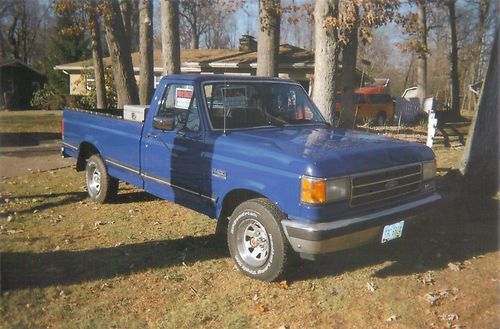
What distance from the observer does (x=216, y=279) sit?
4574 millimetres

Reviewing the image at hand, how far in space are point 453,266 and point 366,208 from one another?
1198 millimetres

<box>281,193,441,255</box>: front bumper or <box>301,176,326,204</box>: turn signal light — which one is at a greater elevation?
<box>301,176,326,204</box>: turn signal light

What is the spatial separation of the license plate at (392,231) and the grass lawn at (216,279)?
416 millimetres

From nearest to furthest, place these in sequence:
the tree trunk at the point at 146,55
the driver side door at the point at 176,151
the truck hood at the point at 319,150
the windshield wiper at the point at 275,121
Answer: the truck hood at the point at 319,150, the driver side door at the point at 176,151, the windshield wiper at the point at 275,121, the tree trunk at the point at 146,55

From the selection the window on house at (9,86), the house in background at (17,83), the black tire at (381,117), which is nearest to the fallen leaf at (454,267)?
the black tire at (381,117)

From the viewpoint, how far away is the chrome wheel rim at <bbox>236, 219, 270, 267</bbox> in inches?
173

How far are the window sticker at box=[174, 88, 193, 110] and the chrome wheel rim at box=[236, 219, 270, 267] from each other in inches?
64.1

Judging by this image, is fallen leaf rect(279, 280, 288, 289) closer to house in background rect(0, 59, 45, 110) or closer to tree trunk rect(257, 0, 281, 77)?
tree trunk rect(257, 0, 281, 77)

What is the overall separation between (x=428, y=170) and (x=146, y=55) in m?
13.1

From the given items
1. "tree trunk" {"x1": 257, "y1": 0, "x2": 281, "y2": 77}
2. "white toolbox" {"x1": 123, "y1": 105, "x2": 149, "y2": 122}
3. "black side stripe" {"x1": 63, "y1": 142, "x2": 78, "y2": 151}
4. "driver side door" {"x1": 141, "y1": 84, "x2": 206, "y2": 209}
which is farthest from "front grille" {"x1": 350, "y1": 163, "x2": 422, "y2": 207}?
"tree trunk" {"x1": 257, "y1": 0, "x2": 281, "y2": 77}

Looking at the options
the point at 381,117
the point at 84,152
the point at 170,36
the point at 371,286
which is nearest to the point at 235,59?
the point at 381,117

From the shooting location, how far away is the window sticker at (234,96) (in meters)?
5.28

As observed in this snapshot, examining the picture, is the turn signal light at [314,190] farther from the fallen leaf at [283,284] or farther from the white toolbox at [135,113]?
the white toolbox at [135,113]

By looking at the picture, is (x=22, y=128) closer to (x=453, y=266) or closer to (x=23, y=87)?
(x=453, y=266)
